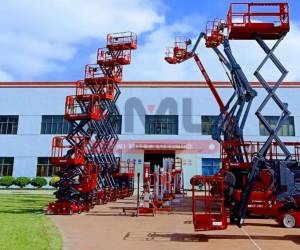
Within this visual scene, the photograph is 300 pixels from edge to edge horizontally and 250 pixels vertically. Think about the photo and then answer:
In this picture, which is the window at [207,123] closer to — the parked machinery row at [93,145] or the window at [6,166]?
the parked machinery row at [93,145]

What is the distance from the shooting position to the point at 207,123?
128 ft

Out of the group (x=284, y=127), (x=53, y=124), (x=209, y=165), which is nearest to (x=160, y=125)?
(x=209, y=165)

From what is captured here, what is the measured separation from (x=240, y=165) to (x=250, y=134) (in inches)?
898

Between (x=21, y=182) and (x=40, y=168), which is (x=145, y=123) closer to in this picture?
(x=40, y=168)

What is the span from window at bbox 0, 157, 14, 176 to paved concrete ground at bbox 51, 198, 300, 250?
26.9 m

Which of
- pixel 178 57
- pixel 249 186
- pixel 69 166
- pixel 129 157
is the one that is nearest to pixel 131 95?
pixel 129 157

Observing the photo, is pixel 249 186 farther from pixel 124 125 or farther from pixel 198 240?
pixel 124 125

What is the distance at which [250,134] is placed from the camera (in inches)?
1522

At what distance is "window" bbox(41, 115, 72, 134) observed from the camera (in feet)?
131

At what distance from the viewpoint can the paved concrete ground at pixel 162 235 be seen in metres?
9.62

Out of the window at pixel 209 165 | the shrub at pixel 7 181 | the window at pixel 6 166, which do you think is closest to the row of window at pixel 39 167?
the window at pixel 6 166

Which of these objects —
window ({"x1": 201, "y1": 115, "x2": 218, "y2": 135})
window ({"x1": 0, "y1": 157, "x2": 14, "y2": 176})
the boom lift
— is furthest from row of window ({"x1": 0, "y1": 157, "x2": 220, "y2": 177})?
the boom lift

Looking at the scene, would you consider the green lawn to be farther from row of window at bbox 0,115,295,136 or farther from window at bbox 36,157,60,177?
window at bbox 36,157,60,177

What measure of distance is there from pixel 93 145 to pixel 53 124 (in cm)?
1809
